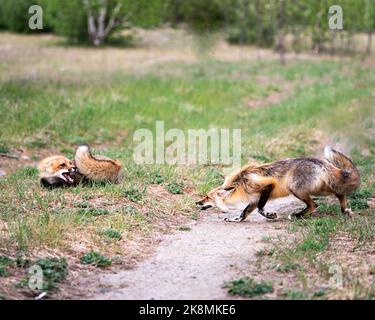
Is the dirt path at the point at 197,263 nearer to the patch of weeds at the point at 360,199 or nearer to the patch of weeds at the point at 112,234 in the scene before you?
the patch of weeds at the point at 112,234

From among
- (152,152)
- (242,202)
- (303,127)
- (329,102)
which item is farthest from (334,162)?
(329,102)

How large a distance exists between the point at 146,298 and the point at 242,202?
337cm

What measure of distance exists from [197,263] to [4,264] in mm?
2270

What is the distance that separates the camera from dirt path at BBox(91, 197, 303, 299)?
668 cm

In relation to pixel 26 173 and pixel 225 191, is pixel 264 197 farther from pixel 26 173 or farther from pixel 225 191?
pixel 26 173

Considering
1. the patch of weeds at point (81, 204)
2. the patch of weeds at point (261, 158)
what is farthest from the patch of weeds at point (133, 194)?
the patch of weeds at point (261, 158)

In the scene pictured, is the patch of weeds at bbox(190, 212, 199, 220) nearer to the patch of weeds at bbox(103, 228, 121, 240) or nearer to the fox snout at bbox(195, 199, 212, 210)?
the fox snout at bbox(195, 199, 212, 210)

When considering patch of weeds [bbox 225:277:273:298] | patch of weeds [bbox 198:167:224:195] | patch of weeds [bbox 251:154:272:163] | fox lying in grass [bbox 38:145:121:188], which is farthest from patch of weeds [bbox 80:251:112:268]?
patch of weeds [bbox 251:154:272:163]

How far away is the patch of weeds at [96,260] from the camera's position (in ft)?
24.6

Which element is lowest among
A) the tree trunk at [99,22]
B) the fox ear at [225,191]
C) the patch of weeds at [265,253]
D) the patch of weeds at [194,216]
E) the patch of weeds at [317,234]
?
the patch of weeds at [194,216]

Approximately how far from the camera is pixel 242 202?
952cm

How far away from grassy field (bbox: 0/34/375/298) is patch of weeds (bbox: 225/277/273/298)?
0.33 meters

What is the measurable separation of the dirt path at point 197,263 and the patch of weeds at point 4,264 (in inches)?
40.7

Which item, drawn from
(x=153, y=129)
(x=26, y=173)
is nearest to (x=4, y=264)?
(x=26, y=173)
